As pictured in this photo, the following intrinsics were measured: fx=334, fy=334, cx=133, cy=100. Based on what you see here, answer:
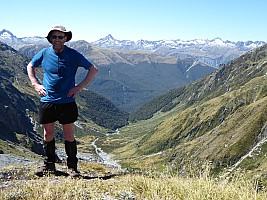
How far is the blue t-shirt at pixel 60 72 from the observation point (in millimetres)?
10531

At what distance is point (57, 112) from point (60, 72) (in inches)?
52.9

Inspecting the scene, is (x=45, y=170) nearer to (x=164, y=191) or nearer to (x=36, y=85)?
(x=36, y=85)

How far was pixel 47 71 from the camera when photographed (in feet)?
35.1

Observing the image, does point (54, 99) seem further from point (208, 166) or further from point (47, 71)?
point (208, 166)

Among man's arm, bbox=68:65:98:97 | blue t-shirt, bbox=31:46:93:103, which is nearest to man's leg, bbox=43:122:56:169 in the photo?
blue t-shirt, bbox=31:46:93:103

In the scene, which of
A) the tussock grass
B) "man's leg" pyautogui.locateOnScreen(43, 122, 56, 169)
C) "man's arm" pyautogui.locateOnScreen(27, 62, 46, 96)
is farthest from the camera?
"man's leg" pyautogui.locateOnScreen(43, 122, 56, 169)

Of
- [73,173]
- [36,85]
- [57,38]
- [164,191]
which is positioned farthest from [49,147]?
[164,191]

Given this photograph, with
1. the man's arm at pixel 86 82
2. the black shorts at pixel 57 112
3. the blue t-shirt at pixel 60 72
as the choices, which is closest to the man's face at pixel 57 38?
the blue t-shirt at pixel 60 72

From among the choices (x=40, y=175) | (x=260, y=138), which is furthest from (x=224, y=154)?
(x=40, y=175)

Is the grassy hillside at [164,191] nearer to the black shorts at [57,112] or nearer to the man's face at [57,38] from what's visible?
the black shorts at [57,112]

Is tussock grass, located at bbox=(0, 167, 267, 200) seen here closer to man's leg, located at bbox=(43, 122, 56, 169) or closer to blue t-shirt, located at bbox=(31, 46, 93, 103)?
blue t-shirt, located at bbox=(31, 46, 93, 103)

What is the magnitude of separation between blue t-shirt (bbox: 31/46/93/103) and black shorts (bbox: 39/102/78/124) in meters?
0.18

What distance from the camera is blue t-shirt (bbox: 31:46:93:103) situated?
10.5m

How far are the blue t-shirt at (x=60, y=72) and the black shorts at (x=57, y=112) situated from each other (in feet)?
0.59
